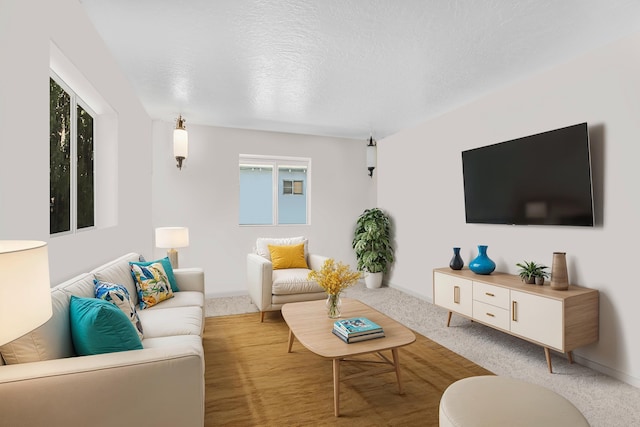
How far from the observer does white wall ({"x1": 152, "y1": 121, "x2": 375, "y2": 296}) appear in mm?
4906

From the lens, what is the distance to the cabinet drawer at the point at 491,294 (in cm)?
291

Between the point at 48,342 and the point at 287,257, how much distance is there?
295cm

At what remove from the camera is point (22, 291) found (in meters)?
1.01

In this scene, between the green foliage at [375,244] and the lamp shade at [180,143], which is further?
the green foliage at [375,244]

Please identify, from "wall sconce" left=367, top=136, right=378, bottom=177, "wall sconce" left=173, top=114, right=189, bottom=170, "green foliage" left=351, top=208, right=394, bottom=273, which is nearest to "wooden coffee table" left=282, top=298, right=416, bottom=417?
"green foliage" left=351, top=208, right=394, bottom=273

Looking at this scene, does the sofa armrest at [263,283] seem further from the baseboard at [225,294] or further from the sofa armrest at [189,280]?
the baseboard at [225,294]

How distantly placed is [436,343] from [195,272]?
2.40 meters

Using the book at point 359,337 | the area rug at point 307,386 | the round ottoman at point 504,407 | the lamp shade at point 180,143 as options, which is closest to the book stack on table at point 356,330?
the book at point 359,337

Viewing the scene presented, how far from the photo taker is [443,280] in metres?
3.62

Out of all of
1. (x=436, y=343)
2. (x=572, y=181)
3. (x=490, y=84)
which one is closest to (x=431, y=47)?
(x=490, y=84)

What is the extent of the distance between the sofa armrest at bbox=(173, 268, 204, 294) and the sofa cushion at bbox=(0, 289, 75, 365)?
1.65 metres

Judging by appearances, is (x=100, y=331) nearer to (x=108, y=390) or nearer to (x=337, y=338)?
(x=108, y=390)

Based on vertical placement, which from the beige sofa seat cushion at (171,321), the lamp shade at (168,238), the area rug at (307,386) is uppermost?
the lamp shade at (168,238)

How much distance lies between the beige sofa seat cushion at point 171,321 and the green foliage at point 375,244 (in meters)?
3.22
